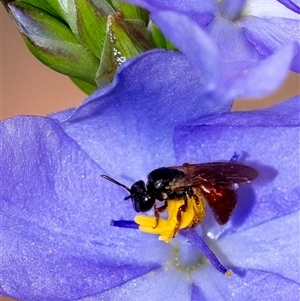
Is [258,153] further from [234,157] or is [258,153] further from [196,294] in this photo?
[196,294]

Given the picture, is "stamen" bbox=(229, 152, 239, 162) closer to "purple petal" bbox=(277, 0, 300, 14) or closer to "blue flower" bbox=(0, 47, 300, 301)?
"blue flower" bbox=(0, 47, 300, 301)

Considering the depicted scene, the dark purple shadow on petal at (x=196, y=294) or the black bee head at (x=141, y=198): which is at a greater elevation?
the black bee head at (x=141, y=198)

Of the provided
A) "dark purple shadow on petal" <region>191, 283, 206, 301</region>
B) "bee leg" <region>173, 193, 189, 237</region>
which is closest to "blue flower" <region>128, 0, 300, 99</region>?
"bee leg" <region>173, 193, 189, 237</region>

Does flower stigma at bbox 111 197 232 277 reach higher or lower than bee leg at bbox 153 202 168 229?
lower

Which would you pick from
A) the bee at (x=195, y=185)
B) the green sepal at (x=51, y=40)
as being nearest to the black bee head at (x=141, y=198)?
the bee at (x=195, y=185)

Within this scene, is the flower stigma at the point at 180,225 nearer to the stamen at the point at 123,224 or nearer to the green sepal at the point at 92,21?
the stamen at the point at 123,224

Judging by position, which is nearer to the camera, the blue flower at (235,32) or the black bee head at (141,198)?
the blue flower at (235,32)

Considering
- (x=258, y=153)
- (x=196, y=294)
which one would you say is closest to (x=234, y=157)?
(x=258, y=153)
